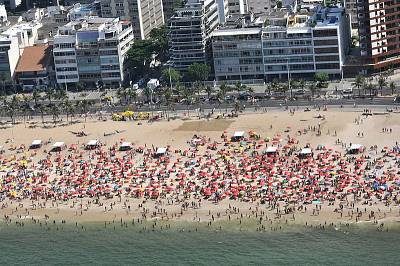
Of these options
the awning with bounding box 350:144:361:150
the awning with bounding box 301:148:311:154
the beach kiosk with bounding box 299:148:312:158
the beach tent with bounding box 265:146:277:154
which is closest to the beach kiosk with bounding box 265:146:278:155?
the beach tent with bounding box 265:146:277:154

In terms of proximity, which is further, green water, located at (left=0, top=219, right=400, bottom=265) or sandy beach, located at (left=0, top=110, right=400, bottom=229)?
sandy beach, located at (left=0, top=110, right=400, bottom=229)

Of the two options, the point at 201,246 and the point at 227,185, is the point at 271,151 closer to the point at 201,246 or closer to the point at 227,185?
the point at 227,185

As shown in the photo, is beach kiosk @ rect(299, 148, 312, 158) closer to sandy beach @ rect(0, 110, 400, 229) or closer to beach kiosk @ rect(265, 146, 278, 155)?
sandy beach @ rect(0, 110, 400, 229)

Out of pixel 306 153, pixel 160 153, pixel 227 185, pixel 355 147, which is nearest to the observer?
pixel 227 185

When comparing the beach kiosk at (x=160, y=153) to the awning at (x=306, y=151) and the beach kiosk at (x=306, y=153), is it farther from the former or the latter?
the awning at (x=306, y=151)

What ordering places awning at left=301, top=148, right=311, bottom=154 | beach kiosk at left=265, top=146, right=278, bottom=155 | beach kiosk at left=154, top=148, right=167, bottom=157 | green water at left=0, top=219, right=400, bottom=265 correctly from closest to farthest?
green water at left=0, top=219, right=400, bottom=265 < awning at left=301, top=148, right=311, bottom=154 < beach kiosk at left=265, top=146, right=278, bottom=155 < beach kiosk at left=154, top=148, right=167, bottom=157

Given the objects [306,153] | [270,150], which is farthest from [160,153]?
[306,153]

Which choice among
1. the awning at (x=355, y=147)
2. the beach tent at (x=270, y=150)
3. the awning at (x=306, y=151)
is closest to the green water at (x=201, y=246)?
the awning at (x=306, y=151)

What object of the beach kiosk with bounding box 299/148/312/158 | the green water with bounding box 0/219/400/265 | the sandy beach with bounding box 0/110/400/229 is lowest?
the green water with bounding box 0/219/400/265
